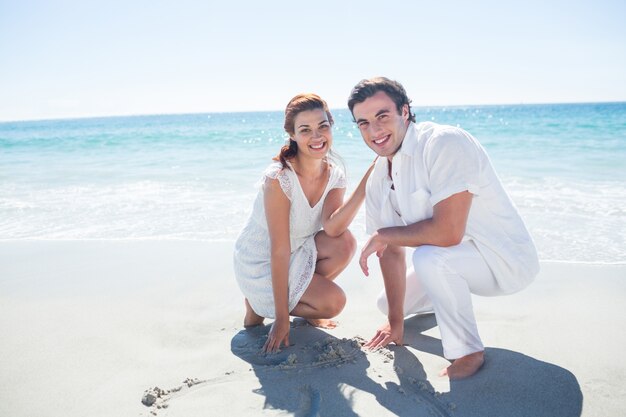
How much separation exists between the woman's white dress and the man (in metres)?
0.57

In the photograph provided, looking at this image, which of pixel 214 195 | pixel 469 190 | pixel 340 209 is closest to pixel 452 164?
pixel 469 190

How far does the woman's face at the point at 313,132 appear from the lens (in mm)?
3322

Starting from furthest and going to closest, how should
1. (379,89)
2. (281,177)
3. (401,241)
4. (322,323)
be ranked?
(322,323)
(281,177)
(379,89)
(401,241)

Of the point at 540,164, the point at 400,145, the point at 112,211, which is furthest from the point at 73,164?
the point at 400,145

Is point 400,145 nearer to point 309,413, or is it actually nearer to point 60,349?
point 309,413

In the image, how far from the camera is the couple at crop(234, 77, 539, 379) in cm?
275

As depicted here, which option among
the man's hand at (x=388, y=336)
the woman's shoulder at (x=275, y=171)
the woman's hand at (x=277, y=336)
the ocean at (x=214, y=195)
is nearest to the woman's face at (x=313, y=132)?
the woman's shoulder at (x=275, y=171)

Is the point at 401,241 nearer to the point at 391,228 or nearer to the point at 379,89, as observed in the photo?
the point at 391,228

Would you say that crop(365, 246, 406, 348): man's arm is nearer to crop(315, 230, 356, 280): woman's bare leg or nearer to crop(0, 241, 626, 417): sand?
crop(0, 241, 626, 417): sand

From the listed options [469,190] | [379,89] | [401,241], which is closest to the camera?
[469,190]

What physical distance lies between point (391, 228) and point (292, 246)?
886 mm

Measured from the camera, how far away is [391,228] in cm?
301

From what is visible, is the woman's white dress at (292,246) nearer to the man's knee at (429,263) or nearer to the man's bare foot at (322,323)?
the man's bare foot at (322,323)

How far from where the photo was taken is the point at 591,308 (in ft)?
12.0
